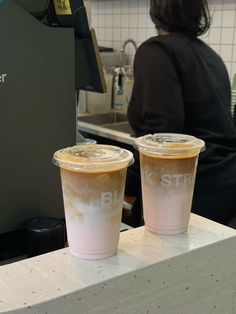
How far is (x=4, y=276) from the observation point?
2.23ft

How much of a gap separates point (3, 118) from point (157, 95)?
840 millimetres

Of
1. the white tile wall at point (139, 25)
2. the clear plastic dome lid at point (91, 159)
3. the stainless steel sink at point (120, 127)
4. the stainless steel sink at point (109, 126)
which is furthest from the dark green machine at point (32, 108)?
Result: the stainless steel sink at point (120, 127)

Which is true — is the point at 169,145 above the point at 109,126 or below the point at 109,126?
above

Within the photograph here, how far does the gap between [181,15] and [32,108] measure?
0.96 meters

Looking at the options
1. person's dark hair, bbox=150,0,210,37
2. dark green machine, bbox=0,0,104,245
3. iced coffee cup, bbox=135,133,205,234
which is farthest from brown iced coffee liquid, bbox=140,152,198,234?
person's dark hair, bbox=150,0,210,37

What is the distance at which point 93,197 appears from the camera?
0.67 meters

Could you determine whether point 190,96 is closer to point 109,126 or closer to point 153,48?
point 153,48

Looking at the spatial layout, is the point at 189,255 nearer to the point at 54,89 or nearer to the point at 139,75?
the point at 54,89

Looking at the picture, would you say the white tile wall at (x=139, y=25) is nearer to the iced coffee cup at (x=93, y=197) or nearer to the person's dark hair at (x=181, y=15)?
the person's dark hair at (x=181, y=15)

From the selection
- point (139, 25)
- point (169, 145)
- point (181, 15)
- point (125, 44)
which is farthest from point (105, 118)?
point (169, 145)

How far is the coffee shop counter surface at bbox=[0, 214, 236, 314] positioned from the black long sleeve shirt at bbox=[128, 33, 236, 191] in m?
0.81

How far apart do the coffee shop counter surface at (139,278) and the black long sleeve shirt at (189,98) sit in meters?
0.81

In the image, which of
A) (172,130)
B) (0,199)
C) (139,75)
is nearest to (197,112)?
(172,130)

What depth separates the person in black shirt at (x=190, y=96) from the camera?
162 centimetres
